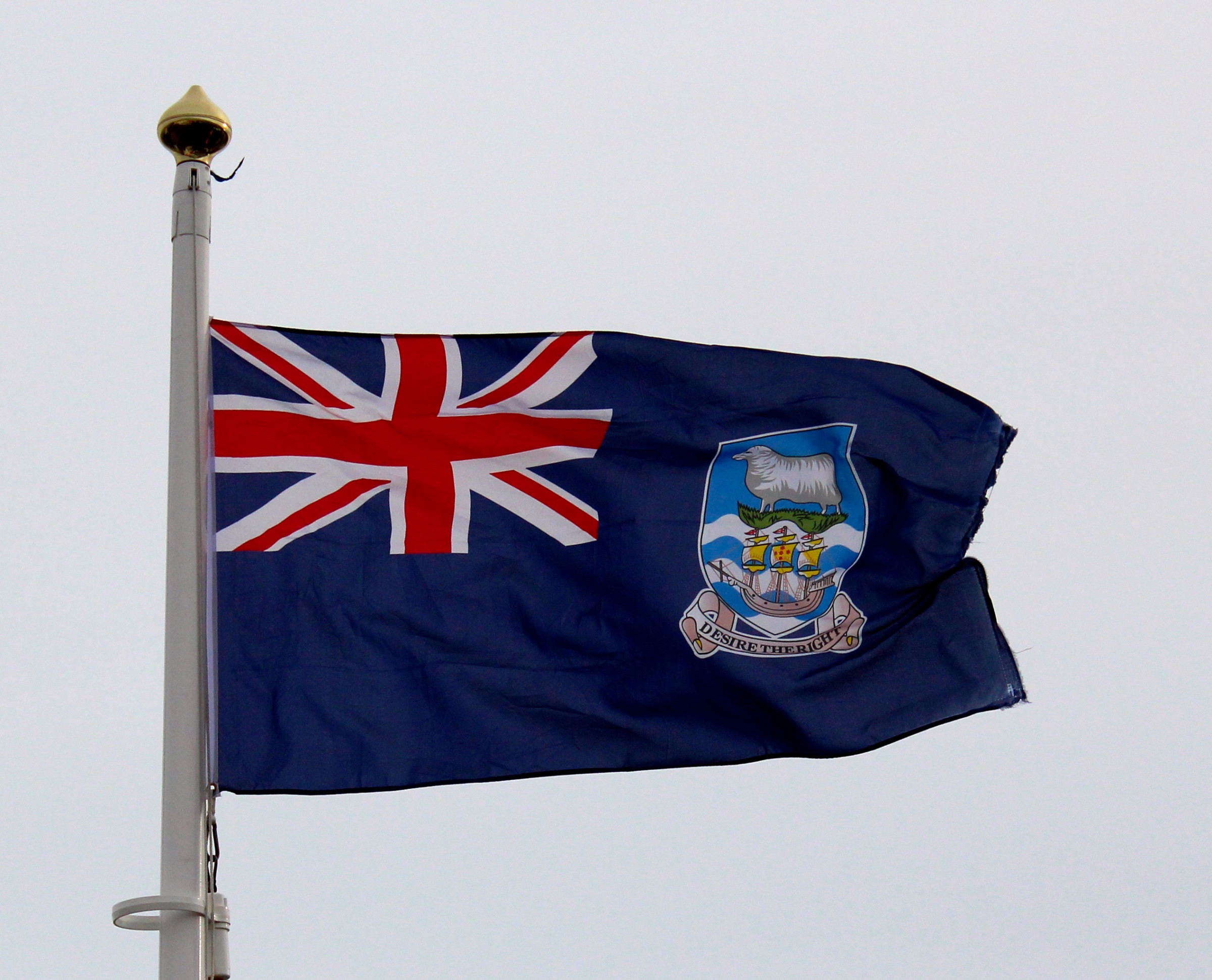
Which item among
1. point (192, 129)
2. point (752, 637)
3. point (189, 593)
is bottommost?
point (752, 637)

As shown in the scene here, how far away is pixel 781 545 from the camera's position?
1070 cm

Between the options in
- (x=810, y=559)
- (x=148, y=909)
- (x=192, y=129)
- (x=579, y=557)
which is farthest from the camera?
(x=810, y=559)

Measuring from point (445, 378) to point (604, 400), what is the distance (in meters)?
1.00

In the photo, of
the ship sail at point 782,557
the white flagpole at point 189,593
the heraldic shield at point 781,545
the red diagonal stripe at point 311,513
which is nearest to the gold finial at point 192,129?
the white flagpole at point 189,593

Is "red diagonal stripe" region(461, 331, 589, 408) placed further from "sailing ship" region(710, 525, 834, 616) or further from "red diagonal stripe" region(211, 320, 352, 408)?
"sailing ship" region(710, 525, 834, 616)

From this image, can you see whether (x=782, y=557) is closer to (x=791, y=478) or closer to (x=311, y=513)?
(x=791, y=478)

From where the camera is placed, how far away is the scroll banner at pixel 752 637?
1036 centimetres

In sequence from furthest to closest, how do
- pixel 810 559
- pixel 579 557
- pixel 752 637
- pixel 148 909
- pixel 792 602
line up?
pixel 810 559 → pixel 792 602 → pixel 752 637 → pixel 579 557 → pixel 148 909

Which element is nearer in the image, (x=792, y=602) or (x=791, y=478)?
(x=792, y=602)

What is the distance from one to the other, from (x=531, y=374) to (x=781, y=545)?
1888mm

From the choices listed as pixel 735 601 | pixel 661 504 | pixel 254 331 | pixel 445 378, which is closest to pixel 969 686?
pixel 735 601

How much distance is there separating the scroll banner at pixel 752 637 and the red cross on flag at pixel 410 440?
0.80 metres

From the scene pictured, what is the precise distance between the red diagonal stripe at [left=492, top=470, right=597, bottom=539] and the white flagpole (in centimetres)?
177

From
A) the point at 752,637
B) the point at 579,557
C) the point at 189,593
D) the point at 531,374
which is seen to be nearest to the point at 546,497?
the point at 579,557
